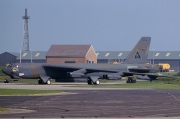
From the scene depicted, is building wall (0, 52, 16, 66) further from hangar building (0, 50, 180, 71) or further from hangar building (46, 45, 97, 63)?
hangar building (46, 45, 97, 63)

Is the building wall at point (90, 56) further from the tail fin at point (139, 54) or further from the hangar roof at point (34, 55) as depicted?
the tail fin at point (139, 54)

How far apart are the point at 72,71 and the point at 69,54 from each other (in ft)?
183

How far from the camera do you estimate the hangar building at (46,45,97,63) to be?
5034 inches

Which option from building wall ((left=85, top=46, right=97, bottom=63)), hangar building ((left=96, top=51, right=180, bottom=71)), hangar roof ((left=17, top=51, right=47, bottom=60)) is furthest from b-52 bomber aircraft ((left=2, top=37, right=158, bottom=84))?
hangar building ((left=96, top=51, right=180, bottom=71))

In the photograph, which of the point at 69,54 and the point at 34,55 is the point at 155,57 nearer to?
the point at 34,55

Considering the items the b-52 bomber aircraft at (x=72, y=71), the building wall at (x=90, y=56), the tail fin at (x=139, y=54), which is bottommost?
the b-52 bomber aircraft at (x=72, y=71)

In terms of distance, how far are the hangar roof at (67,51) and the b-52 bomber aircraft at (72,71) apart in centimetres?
5237

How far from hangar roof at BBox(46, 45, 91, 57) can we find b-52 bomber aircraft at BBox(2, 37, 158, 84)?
52.4 metres

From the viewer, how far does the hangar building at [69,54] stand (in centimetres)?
12788

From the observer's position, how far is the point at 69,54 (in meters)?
129

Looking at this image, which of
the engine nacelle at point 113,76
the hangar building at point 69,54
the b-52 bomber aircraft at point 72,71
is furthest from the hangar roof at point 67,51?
the engine nacelle at point 113,76

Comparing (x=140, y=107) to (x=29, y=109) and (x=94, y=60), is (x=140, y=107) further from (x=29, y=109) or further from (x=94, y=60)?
(x=94, y=60)

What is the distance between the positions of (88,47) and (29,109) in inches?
4090

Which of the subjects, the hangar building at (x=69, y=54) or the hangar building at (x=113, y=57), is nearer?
the hangar building at (x=69, y=54)
